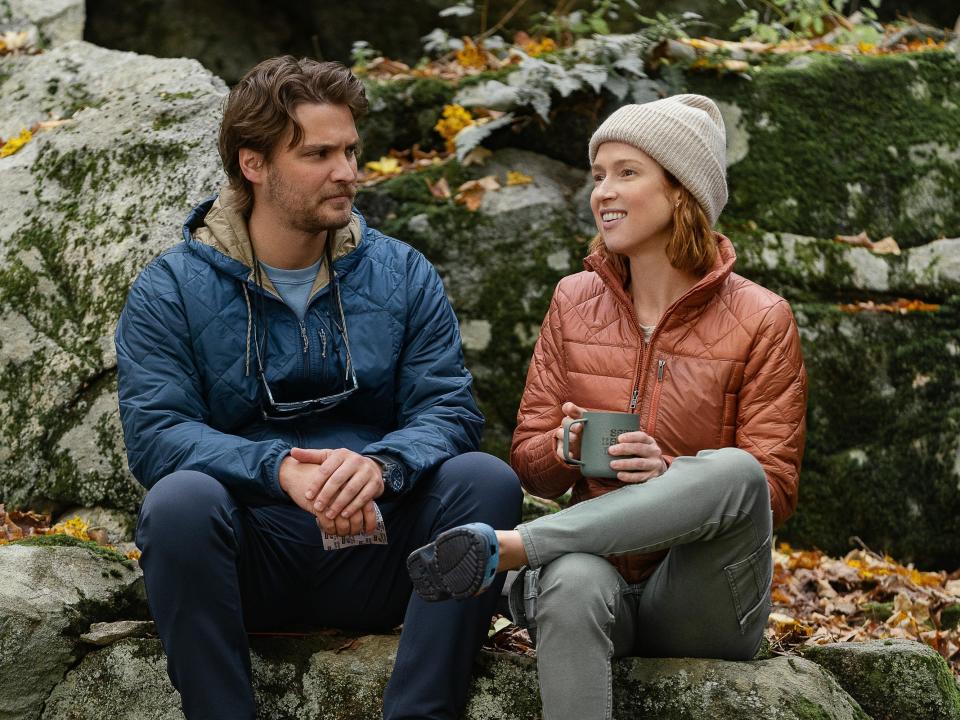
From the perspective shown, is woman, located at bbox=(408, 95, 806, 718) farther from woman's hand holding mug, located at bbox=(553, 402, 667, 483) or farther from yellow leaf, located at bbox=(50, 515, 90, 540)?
yellow leaf, located at bbox=(50, 515, 90, 540)

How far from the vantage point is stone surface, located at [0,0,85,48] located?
7078 mm

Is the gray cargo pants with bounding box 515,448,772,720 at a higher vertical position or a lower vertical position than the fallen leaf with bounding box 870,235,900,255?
higher

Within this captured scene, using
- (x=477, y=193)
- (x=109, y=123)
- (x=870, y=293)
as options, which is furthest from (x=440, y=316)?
(x=870, y=293)

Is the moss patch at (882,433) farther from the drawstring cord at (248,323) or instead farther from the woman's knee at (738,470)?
the drawstring cord at (248,323)

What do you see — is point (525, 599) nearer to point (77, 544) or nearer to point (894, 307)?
point (77, 544)

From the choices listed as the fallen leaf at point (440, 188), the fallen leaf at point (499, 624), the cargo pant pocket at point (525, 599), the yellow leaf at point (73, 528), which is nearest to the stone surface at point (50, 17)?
the fallen leaf at point (440, 188)

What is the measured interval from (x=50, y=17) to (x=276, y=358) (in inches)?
176

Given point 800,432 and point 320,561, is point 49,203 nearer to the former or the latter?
point 320,561

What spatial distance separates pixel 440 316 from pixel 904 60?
12.4 ft

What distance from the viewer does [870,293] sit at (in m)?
5.87

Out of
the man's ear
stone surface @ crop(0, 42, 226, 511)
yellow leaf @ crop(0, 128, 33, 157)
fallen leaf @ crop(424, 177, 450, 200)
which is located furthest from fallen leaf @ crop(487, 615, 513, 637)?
yellow leaf @ crop(0, 128, 33, 157)

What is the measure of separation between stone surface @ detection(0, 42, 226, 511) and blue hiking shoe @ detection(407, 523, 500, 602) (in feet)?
7.33

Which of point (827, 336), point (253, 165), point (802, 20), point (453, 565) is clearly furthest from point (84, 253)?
point (802, 20)

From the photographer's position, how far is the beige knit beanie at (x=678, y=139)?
3742 mm
